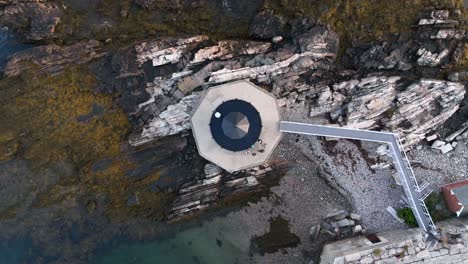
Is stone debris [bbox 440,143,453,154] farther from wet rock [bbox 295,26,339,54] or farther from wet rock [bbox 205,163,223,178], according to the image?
wet rock [bbox 205,163,223,178]

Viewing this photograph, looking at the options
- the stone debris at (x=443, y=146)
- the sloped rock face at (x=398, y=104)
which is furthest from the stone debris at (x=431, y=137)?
the sloped rock face at (x=398, y=104)

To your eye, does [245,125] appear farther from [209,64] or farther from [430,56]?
[430,56]

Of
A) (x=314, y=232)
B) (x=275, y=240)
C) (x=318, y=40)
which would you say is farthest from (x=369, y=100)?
(x=275, y=240)

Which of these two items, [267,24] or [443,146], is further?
[267,24]

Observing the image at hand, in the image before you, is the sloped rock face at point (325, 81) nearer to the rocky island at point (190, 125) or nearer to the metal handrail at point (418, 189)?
the rocky island at point (190, 125)

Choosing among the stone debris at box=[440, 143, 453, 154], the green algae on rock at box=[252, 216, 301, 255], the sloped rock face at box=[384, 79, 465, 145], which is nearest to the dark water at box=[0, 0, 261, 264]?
the green algae on rock at box=[252, 216, 301, 255]

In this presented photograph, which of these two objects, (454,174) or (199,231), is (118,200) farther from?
(454,174)
